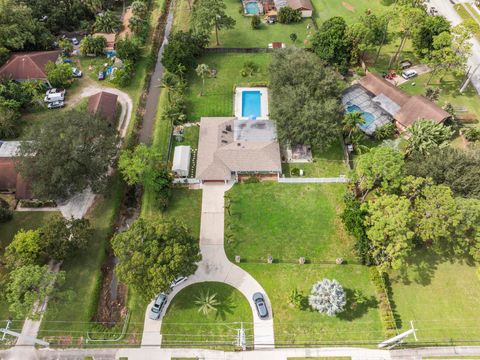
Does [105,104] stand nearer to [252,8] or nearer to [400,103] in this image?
[252,8]

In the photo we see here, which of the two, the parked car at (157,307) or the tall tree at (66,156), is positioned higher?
the tall tree at (66,156)

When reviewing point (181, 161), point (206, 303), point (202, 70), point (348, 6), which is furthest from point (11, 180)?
point (348, 6)

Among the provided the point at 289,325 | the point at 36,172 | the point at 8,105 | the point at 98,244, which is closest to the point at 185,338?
the point at 289,325

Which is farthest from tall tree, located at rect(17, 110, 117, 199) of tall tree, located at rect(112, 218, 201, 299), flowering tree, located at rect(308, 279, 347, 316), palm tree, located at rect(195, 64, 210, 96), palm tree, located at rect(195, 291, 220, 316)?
flowering tree, located at rect(308, 279, 347, 316)

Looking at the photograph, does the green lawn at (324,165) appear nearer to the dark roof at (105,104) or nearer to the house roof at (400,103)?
the house roof at (400,103)

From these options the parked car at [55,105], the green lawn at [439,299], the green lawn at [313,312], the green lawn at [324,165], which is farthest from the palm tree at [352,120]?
the parked car at [55,105]

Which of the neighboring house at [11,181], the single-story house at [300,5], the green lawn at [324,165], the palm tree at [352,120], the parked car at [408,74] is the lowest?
the neighboring house at [11,181]

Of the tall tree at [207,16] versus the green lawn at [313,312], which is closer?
the green lawn at [313,312]
